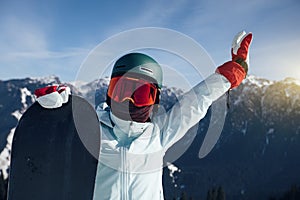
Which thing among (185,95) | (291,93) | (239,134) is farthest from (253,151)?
(185,95)

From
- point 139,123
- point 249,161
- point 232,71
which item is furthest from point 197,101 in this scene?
point 249,161

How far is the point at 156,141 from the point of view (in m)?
3.22

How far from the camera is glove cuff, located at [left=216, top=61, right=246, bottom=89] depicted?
3.39 meters

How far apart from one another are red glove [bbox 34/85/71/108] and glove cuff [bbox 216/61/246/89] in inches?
58.7

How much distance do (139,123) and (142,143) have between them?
0.60ft

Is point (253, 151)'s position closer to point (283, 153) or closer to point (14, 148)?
point (283, 153)

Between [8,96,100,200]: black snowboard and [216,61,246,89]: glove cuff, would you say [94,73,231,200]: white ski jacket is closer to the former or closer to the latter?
[216,61,246,89]: glove cuff

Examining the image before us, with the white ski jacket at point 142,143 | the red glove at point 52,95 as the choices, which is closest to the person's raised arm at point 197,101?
the white ski jacket at point 142,143

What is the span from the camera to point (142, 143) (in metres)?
3.12

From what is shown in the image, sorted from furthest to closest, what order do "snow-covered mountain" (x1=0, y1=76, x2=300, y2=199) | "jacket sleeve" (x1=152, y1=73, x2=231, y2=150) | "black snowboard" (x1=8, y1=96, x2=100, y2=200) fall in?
"snow-covered mountain" (x1=0, y1=76, x2=300, y2=199), "jacket sleeve" (x1=152, y1=73, x2=231, y2=150), "black snowboard" (x1=8, y1=96, x2=100, y2=200)

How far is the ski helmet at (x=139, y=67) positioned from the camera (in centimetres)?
311

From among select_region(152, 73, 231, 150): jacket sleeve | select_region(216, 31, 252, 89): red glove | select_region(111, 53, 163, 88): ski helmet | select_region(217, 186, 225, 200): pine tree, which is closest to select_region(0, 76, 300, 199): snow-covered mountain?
select_region(217, 186, 225, 200): pine tree

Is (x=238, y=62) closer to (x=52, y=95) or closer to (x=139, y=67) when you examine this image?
(x=139, y=67)

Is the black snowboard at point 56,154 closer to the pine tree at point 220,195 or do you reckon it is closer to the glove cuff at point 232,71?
the glove cuff at point 232,71
